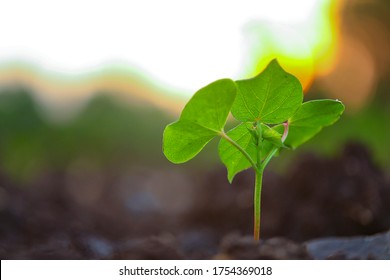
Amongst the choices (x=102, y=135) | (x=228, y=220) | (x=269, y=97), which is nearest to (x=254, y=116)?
(x=269, y=97)

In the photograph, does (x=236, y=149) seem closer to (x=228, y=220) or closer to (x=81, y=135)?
(x=228, y=220)

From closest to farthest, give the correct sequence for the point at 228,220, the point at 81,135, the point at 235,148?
the point at 235,148 < the point at 228,220 < the point at 81,135

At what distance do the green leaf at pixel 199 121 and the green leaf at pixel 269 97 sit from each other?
5cm

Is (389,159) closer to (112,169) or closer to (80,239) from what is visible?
(112,169)

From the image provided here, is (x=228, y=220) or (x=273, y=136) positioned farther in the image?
(x=228, y=220)

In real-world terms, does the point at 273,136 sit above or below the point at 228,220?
below

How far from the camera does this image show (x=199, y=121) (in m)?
0.72

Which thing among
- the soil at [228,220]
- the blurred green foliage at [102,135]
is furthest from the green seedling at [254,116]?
the blurred green foliage at [102,135]

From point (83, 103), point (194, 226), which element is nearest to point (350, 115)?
point (194, 226)

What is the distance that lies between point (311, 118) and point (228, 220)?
127 centimetres

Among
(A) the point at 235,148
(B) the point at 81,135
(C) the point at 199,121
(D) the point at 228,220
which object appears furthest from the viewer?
(B) the point at 81,135

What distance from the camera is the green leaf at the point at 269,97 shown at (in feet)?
2.35

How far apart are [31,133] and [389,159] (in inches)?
127

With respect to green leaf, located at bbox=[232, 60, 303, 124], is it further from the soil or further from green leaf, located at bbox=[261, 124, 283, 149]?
the soil
